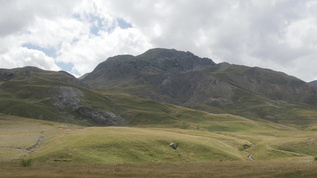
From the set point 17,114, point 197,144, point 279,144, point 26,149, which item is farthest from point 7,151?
point 17,114

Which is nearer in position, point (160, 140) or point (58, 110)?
point (160, 140)

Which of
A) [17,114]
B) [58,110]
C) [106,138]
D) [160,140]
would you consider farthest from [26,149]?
[58,110]

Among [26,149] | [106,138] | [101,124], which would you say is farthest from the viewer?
[101,124]

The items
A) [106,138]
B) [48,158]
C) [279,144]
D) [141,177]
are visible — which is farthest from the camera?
[279,144]

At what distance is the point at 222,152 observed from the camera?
202 ft

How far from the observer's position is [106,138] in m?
59.4

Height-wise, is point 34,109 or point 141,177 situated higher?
point 34,109

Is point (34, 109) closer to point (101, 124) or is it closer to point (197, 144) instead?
point (101, 124)

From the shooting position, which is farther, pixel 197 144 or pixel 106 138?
pixel 197 144

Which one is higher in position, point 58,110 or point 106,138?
point 58,110

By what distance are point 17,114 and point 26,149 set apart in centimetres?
13945

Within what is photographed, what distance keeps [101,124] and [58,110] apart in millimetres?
38479

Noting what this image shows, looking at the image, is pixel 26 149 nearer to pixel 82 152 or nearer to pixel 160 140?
pixel 82 152

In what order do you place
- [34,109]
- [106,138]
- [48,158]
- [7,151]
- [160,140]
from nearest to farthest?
1. [48,158]
2. [7,151]
3. [106,138]
4. [160,140]
5. [34,109]
